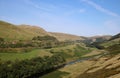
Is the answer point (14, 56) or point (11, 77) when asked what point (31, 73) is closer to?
point (11, 77)

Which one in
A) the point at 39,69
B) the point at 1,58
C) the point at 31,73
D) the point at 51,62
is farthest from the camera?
the point at 51,62

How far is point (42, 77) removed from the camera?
140m

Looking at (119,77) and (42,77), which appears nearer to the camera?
(119,77)

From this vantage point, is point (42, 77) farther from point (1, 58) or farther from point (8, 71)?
point (1, 58)

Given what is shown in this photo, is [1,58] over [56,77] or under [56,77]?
over

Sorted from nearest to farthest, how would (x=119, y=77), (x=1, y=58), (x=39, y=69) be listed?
(x=119, y=77) < (x=39, y=69) < (x=1, y=58)

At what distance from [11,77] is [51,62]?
71.5 meters

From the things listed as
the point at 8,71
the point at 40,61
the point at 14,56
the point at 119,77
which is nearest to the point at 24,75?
the point at 8,71

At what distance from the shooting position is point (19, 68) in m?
147

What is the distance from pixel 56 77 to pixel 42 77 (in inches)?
469

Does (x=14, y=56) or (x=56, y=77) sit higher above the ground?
(x=14, y=56)

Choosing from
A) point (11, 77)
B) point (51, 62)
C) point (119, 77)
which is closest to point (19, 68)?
point (11, 77)

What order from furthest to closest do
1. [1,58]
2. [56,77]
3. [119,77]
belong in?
[1,58] → [56,77] → [119,77]

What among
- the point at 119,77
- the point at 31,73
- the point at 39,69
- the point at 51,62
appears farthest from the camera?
the point at 51,62
